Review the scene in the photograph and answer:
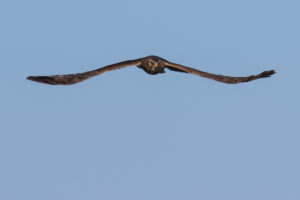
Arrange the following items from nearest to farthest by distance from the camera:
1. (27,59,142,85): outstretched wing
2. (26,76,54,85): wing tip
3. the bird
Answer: (26,76,54,85): wing tip → (27,59,142,85): outstretched wing → the bird

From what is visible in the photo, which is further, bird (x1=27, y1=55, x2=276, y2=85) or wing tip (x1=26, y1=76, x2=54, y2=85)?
bird (x1=27, y1=55, x2=276, y2=85)

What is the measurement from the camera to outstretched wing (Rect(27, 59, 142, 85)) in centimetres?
5119

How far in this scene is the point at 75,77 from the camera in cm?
5253

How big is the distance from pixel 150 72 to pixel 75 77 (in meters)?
4.99

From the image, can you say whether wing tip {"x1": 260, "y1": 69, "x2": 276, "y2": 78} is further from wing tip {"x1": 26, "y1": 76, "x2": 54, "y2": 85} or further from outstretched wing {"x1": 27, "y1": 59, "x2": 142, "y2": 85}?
wing tip {"x1": 26, "y1": 76, "x2": 54, "y2": 85}

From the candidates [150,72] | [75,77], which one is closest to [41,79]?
[75,77]

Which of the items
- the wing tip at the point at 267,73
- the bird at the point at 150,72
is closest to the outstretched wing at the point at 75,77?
the bird at the point at 150,72

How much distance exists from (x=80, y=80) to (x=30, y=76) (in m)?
3.63

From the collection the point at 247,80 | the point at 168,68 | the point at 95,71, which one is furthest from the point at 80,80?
the point at 247,80

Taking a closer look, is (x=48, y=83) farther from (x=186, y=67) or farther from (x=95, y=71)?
(x=186, y=67)

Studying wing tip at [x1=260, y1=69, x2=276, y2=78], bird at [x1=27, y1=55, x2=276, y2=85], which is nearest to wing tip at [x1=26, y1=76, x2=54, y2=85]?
bird at [x1=27, y1=55, x2=276, y2=85]

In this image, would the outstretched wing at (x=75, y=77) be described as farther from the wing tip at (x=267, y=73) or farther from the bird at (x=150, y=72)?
the wing tip at (x=267, y=73)

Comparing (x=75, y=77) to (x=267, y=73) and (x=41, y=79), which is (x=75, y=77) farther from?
(x=267, y=73)

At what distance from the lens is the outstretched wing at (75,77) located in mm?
51188
